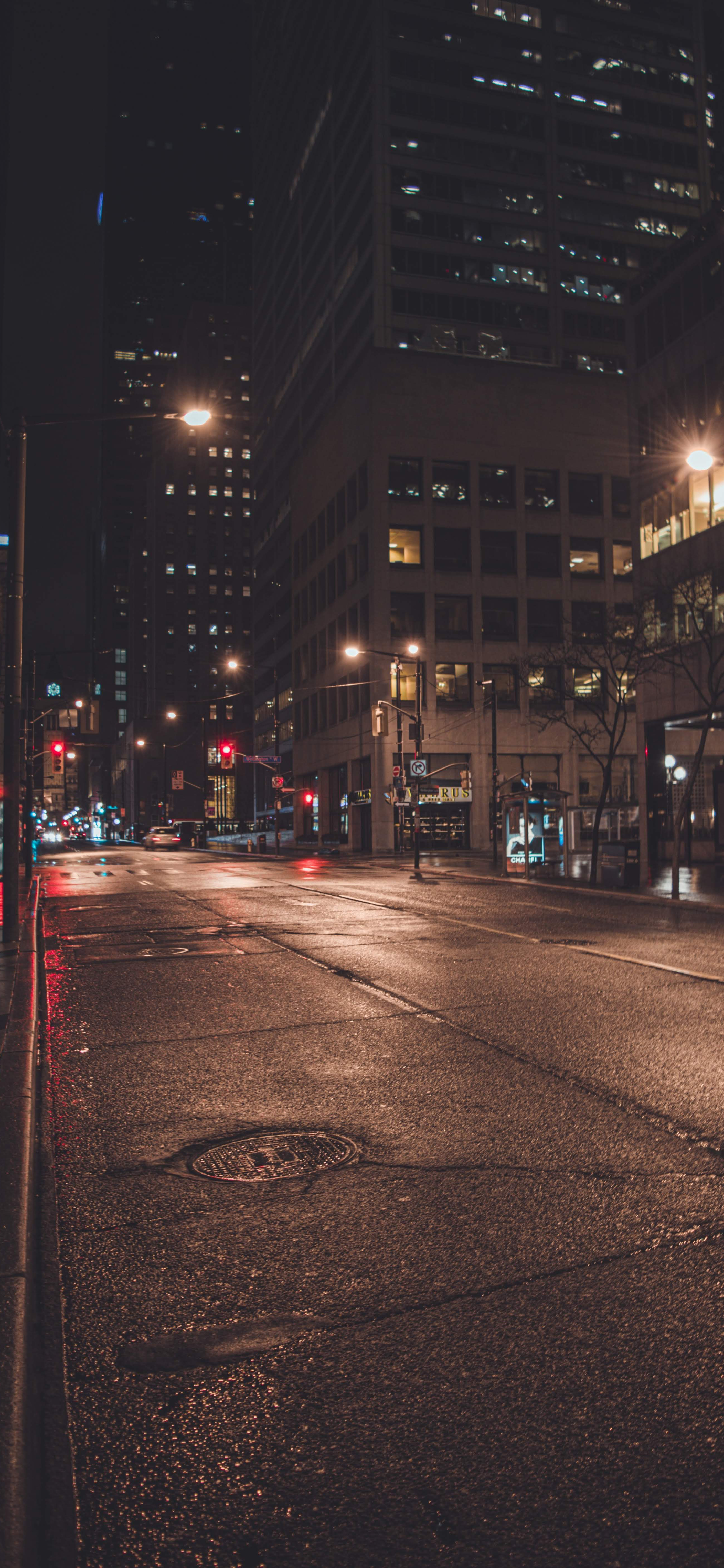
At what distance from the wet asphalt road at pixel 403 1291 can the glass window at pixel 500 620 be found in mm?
53813

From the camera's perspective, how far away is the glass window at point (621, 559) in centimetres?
6494

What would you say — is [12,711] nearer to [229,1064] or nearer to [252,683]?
[229,1064]

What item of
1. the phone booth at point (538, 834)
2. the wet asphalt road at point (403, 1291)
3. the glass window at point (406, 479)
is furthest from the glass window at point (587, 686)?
the wet asphalt road at point (403, 1291)

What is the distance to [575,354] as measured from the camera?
77.3m

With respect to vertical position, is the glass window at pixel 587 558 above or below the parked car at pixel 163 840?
above

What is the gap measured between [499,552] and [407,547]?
5.93 meters

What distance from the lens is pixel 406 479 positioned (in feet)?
202

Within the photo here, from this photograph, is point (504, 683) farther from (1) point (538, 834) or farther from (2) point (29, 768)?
(2) point (29, 768)

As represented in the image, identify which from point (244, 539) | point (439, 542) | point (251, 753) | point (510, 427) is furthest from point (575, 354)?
point (244, 539)

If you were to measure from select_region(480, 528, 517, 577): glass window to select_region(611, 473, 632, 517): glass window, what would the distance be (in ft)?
24.7

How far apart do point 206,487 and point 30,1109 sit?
563ft

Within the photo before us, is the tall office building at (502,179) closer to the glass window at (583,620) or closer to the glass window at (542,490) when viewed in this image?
the glass window at (542,490)

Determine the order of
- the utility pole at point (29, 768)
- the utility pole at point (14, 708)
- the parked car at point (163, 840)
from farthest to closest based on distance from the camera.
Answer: the parked car at point (163, 840) < the utility pole at point (29, 768) < the utility pole at point (14, 708)

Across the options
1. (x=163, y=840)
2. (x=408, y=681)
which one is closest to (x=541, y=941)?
(x=408, y=681)
